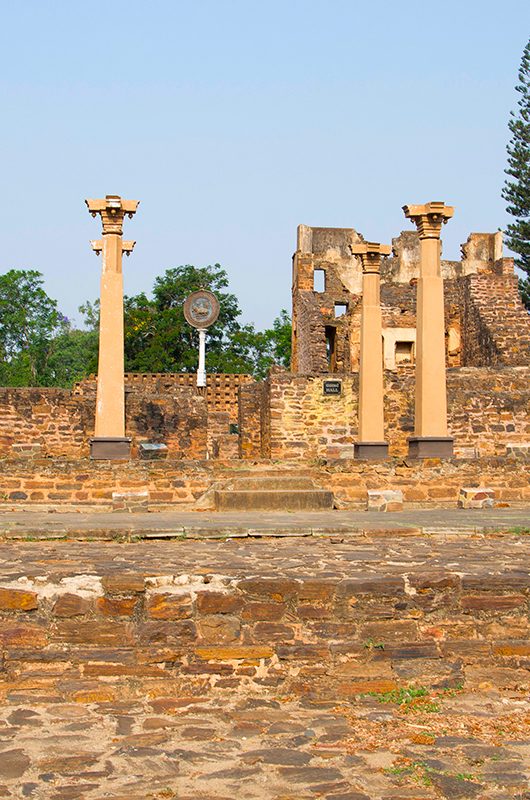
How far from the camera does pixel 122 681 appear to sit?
4918 millimetres

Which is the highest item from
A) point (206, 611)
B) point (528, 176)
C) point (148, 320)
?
point (528, 176)

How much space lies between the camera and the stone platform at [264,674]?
4.01m

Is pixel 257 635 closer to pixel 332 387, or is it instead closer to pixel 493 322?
pixel 332 387

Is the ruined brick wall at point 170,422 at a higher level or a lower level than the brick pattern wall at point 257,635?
higher

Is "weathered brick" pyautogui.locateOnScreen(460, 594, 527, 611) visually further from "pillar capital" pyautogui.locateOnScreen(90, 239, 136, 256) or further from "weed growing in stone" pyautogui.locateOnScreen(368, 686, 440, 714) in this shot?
"pillar capital" pyautogui.locateOnScreen(90, 239, 136, 256)

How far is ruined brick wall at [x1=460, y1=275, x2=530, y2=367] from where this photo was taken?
85.7 feet

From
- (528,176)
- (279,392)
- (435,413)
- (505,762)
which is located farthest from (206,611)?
(528,176)

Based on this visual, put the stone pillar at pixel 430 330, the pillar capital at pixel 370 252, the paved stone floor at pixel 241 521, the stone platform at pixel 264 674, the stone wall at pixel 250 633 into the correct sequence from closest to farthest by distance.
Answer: the stone platform at pixel 264 674
the stone wall at pixel 250 633
the paved stone floor at pixel 241 521
the stone pillar at pixel 430 330
the pillar capital at pixel 370 252

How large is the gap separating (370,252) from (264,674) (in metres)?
12.6

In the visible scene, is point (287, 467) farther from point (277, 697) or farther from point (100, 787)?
point (100, 787)

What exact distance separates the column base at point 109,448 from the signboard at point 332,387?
22.1ft

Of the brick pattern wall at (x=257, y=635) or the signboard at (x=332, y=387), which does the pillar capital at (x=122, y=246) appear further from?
the brick pattern wall at (x=257, y=635)

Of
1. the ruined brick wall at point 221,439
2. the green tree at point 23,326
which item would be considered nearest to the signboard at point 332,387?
the ruined brick wall at point 221,439

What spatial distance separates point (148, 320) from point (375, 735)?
4040cm
